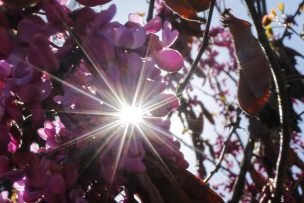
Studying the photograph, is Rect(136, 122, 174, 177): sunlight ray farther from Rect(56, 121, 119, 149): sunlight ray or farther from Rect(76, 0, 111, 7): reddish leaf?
Rect(76, 0, 111, 7): reddish leaf

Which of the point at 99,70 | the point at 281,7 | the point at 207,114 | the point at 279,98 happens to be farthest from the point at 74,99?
the point at 207,114

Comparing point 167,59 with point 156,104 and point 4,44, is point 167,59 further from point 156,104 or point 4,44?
point 4,44

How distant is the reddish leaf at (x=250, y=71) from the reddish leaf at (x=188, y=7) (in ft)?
0.32

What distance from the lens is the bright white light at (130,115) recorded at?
818 millimetres

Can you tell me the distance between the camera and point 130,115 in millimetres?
837

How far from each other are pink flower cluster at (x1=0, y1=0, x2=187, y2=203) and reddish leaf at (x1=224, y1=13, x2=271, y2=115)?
0.28 metres

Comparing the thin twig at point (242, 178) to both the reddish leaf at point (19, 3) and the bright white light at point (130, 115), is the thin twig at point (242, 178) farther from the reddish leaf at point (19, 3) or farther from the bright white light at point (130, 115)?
the reddish leaf at point (19, 3)

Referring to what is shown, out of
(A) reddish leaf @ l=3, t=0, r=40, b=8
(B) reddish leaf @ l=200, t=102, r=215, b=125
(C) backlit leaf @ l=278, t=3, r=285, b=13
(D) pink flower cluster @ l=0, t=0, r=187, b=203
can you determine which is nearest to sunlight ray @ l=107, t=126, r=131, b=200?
(D) pink flower cluster @ l=0, t=0, r=187, b=203

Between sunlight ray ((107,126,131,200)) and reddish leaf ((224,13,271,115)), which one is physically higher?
reddish leaf ((224,13,271,115))

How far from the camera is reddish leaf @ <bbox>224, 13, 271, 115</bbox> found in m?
1.03

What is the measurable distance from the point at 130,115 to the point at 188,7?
1.30 feet

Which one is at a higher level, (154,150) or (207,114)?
(207,114)

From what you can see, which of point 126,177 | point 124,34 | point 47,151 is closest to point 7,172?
point 47,151

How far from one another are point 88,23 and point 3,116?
0.79ft
